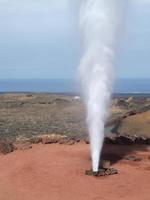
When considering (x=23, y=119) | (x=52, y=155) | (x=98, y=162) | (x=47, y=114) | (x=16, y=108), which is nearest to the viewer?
(x=98, y=162)

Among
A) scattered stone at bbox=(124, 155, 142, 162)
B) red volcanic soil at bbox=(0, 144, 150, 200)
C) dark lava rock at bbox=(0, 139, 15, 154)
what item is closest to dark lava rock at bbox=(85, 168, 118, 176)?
red volcanic soil at bbox=(0, 144, 150, 200)

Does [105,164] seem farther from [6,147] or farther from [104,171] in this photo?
[6,147]

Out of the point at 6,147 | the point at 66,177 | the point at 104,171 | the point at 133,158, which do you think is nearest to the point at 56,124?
the point at 6,147

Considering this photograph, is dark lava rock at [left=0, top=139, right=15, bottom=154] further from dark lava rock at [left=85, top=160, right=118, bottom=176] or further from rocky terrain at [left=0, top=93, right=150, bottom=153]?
dark lava rock at [left=85, top=160, right=118, bottom=176]

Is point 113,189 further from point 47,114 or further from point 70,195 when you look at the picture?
point 47,114

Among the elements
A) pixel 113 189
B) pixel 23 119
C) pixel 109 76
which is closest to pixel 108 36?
pixel 109 76

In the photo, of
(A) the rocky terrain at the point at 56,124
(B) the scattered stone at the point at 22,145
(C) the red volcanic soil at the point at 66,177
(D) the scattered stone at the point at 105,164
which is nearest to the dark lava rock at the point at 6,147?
(A) the rocky terrain at the point at 56,124
